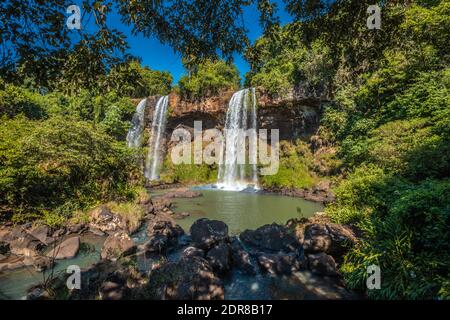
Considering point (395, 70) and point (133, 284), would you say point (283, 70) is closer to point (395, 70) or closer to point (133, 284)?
point (395, 70)

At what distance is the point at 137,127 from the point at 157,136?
8.55 ft

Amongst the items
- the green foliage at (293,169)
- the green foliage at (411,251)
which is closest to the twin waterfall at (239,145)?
the green foliage at (293,169)

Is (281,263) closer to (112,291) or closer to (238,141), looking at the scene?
(112,291)

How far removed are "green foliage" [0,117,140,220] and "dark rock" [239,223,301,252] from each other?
6.89 metres

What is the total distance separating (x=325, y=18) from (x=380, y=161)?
280 inches

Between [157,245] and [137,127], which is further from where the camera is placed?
[137,127]

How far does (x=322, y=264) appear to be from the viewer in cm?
545

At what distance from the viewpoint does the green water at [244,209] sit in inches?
415

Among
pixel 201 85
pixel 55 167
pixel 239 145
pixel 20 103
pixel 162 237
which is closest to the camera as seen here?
pixel 162 237

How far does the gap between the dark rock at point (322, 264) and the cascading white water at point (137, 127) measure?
2451cm

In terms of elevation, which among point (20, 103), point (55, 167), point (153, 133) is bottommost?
point (55, 167)

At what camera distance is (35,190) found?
9.27 metres

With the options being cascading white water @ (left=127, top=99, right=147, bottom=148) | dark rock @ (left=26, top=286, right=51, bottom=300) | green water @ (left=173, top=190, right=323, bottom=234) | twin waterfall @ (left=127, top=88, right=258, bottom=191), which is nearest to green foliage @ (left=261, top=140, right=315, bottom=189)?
twin waterfall @ (left=127, top=88, right=258, bottom=191)

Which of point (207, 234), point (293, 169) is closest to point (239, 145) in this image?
point (293, 169)
